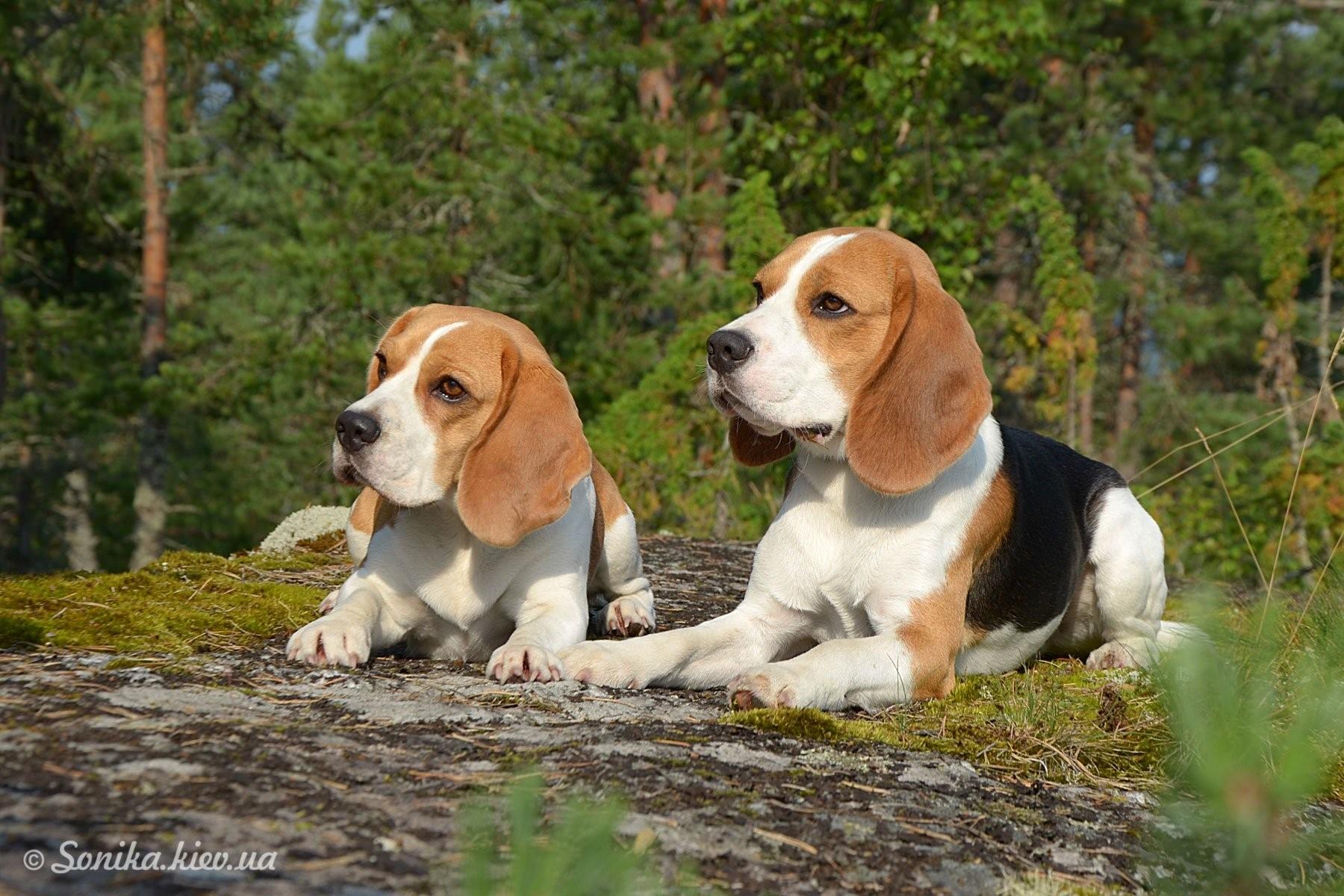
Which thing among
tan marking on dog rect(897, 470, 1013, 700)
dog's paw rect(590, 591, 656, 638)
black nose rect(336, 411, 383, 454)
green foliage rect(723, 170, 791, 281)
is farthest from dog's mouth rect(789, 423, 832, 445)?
green foliage rect(723, 170, 791, 281)

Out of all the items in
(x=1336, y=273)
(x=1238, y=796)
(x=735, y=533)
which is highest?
(x=1336, y=273)

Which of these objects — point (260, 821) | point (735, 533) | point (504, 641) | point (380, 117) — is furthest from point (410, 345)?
point (380, 117)

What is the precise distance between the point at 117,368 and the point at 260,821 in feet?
66.5

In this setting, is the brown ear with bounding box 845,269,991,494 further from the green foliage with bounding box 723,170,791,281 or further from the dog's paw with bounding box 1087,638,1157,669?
the green foliage with bounding box 723,170,791,281

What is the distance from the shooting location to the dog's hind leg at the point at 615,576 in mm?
5008

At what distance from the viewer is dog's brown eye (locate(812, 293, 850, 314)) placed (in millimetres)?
4184

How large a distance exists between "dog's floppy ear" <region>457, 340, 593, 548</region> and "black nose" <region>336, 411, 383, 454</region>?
31 centimetres

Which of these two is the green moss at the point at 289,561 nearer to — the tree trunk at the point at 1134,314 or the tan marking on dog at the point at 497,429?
the tan marking on dog at the point at 497,429

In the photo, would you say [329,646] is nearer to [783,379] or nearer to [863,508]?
[783,379]

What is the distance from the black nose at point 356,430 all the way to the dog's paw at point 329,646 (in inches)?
20.8

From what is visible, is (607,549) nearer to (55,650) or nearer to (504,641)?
(504,641)

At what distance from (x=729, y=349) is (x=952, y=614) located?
1.09 meters

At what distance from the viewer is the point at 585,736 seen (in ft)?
10.3

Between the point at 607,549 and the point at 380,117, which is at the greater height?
the point at 380,117
